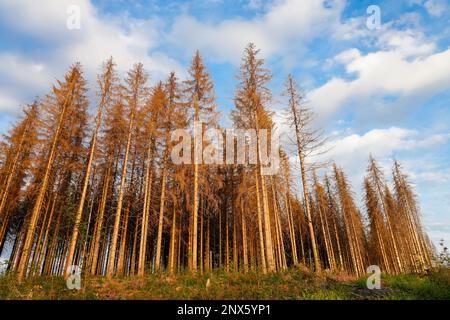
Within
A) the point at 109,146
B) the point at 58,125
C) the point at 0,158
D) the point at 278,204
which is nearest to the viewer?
the point at 58,125

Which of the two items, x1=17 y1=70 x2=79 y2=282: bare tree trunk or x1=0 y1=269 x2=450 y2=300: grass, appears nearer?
x1=0 y1=269 x2=450 y2=300: grass

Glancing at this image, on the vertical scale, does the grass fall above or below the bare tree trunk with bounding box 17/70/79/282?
below

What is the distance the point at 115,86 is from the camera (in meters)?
15.7

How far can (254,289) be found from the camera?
7.27 m

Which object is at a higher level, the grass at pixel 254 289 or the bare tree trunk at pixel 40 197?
the bare tree trunk at pixel 40 197

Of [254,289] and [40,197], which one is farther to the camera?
[40,197]

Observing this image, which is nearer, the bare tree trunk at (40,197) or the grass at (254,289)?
the grass at (254,289)

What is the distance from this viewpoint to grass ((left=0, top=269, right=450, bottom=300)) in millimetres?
6651

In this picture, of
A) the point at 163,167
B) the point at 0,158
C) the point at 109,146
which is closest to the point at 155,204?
the point at 163,167

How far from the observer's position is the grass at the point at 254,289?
665 centimetres

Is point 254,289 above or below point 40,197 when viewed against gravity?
below

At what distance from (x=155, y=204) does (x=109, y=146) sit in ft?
17.4
